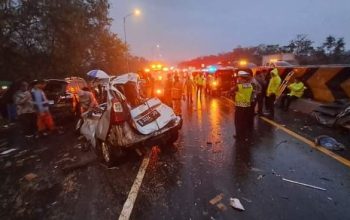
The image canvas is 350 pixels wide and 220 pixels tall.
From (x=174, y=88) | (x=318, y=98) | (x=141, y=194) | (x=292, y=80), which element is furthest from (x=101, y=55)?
(x=141, y=194)

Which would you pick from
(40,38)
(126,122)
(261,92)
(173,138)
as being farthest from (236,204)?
(40,38)

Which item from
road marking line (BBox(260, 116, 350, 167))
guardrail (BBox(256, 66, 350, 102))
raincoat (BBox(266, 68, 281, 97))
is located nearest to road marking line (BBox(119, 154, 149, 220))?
road marking line (BBox(260, 116, 350, 167))

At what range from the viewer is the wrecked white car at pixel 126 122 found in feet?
19.4

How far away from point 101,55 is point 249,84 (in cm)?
2388

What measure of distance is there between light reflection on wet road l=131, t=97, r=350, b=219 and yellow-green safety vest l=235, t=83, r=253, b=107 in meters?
1.04

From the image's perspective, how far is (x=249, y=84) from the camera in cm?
796

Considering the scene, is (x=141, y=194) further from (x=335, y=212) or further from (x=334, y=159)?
(x=334, y=159)

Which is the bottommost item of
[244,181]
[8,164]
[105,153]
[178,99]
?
[8,164]

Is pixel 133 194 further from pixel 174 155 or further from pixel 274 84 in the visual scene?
pixel 274 84

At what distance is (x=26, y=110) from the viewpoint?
10.4 metres

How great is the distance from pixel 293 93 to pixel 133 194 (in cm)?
1044

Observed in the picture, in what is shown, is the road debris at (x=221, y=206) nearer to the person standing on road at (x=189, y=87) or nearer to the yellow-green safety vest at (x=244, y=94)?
the yellow-green safety vest at (x=244, y=94)

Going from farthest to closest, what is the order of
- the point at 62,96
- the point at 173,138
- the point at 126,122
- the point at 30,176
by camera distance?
the point at 62,96
the point at 173,138
the point at 30,176
the point at 126,122

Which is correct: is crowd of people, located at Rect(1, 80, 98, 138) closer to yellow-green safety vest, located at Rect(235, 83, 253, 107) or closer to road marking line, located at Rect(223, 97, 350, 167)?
yellow-green safety vest, located at Rect(235, 83, 253, 107)
